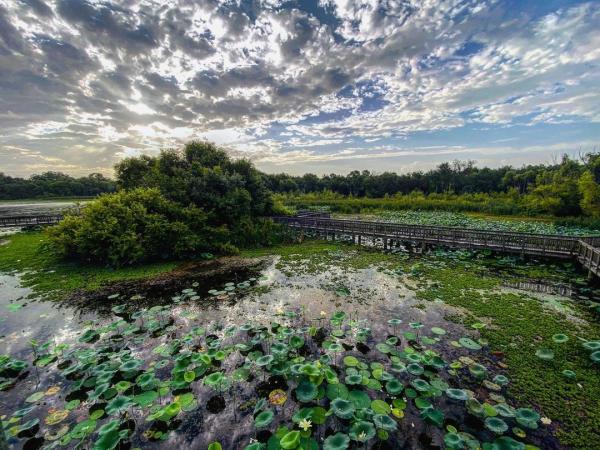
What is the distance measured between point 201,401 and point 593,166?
145 feet

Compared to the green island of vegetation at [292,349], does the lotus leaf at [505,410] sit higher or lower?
higher

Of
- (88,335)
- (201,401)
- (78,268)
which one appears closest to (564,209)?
(201,401)

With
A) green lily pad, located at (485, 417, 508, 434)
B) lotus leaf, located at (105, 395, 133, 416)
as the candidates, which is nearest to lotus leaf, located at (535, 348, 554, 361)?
green lily pad, located at (485, 417, 508, 434)

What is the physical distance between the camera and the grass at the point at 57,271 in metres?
9.57

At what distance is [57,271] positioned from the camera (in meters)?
11.2

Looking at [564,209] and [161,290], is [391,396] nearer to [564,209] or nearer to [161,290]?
[161,290]

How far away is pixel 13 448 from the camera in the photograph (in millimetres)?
3500

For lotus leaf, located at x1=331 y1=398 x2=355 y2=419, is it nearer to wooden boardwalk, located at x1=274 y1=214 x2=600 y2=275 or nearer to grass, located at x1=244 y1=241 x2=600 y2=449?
grass, located at x1=244 y1=241 x2=600 y2=449

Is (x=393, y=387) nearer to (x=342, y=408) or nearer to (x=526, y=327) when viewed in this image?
(x=342, y=408)

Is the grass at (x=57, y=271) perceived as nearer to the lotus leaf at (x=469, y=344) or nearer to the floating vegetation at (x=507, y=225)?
the lotus leaf at (x=469, y=344)

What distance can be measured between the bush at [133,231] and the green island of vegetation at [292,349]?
0.11m

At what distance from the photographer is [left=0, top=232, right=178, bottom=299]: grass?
377 inches

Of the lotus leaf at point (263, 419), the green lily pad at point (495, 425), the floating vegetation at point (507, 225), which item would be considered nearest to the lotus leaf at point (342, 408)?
the lotus leaf at point (263, 419)

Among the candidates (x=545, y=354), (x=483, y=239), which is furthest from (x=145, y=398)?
(x=483, y=239)
